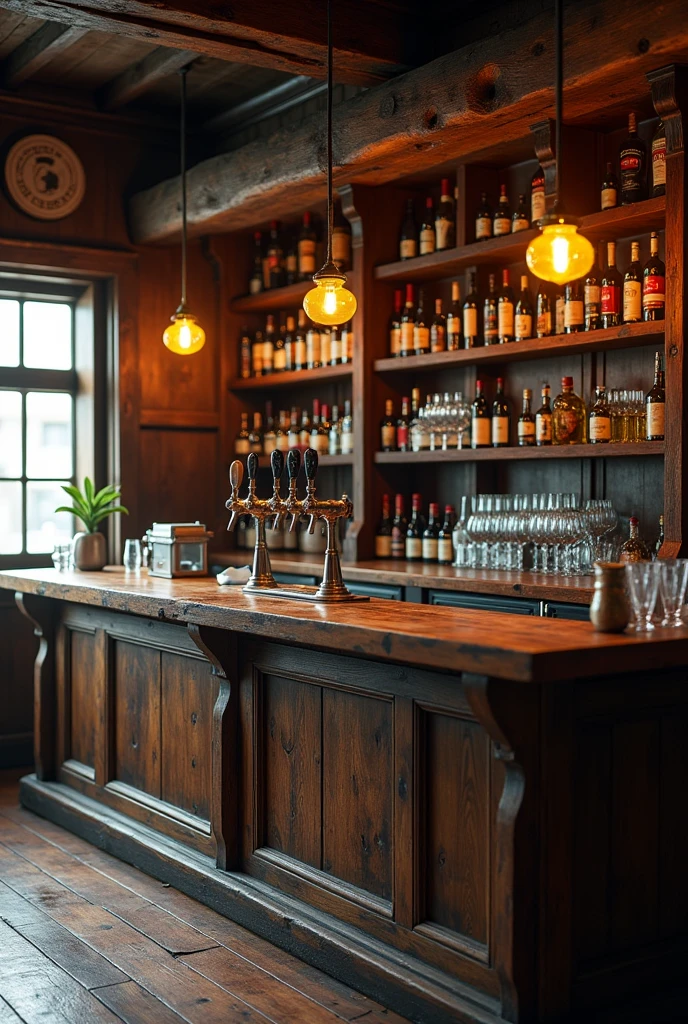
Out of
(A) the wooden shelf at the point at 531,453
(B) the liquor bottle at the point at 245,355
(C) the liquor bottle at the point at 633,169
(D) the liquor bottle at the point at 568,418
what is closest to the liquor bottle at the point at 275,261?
(B) the liquor bottle at the point at 245,355

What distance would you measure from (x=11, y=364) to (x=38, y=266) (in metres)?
0.55

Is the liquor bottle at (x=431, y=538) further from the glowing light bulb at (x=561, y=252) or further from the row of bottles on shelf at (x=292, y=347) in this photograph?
the glowing light bulb at (x=561, y=252)

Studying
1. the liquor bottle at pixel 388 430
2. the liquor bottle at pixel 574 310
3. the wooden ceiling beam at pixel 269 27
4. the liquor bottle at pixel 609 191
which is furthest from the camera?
the liquor bottle at pixel 388 430

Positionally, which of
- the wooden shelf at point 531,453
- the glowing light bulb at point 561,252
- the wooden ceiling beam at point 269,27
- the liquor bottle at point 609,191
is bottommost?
the wooden shelf at point 531,453

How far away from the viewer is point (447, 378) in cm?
534

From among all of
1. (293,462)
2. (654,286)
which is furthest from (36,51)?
(654,286)

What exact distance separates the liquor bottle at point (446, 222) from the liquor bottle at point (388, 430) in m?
0.78

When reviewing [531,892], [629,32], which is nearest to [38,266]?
[629,32]

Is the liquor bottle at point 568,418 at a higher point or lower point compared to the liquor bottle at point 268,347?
lower

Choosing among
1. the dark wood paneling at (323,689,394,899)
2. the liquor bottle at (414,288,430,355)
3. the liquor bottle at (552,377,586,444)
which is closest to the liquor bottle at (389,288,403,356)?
the liquor bottle at (414,288,430,355)

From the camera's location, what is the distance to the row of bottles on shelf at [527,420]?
429cm

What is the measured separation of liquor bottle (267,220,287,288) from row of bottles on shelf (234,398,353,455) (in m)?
0.67

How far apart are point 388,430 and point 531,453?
1.01m

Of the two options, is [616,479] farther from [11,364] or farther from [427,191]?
[11,364]
